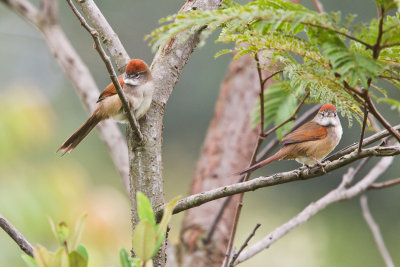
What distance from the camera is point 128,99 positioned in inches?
105

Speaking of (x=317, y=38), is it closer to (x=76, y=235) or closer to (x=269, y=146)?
(x=76, y=235)

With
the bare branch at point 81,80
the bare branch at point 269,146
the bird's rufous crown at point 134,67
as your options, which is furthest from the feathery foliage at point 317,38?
the bare branch at point 81,80

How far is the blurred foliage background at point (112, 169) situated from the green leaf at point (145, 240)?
8.52ft

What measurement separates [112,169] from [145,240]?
11.3 metres

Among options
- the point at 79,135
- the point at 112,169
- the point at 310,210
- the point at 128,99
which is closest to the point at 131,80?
the point at 128,99

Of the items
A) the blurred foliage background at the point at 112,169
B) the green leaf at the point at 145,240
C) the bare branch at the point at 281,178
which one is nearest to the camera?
the green leaf at the point at 145,240

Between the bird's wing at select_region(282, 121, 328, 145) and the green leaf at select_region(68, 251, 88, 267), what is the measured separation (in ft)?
5.66

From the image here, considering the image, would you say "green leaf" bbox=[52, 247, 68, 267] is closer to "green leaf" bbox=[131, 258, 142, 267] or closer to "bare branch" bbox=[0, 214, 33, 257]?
"green leaf" bbox=[131, 258, 142, 267]

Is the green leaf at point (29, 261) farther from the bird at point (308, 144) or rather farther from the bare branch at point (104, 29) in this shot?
the bird at point (308, 144)

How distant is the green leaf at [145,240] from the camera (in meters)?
1.31

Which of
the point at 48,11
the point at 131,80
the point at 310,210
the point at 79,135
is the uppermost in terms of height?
the point at 48,11

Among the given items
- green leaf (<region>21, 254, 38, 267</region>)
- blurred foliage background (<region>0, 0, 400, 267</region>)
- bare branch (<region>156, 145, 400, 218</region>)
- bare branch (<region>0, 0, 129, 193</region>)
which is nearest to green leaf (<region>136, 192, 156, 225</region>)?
green leaf (<region>21, 254, 38, 267</region>)

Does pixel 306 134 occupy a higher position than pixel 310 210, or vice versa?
pixel 306 134

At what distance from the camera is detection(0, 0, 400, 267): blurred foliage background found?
14.8ft
